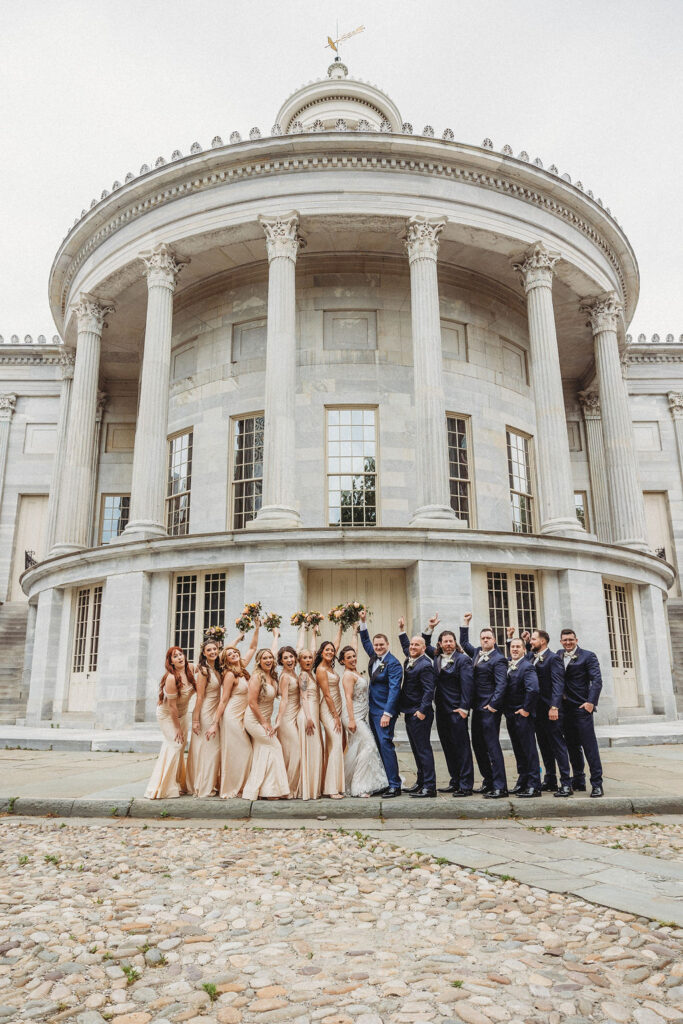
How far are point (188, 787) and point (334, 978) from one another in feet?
18.7

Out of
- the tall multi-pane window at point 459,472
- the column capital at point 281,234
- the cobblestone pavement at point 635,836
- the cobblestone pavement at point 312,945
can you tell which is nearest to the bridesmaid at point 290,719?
the cobblestone pavement at point 312,945

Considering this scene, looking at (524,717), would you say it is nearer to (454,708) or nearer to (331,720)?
(454,708)

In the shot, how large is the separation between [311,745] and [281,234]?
1394 cm

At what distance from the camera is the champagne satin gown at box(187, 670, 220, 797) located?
898 cm

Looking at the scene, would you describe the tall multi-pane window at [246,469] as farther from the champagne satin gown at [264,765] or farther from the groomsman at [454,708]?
the champagne satin gown at [264,765]

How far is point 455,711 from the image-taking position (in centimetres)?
914

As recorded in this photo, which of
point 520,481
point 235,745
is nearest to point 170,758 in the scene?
point 235,745

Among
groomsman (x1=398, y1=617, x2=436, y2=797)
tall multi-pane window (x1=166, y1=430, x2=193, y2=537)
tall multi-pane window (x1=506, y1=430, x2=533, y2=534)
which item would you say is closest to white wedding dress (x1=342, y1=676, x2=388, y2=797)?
groomsman (x1=398, y1=617, x2=436, y2=797)

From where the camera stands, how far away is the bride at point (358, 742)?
29.4 feet

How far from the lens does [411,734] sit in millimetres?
9156

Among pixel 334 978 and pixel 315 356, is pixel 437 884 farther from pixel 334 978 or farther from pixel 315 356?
pixel 315 356

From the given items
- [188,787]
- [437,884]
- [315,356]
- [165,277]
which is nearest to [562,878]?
[437,884]

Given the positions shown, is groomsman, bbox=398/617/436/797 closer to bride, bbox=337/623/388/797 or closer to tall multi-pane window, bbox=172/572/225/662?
bride, bbox=337/623/388/797

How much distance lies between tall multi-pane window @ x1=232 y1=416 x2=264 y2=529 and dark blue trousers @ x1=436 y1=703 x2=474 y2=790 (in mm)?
11100
